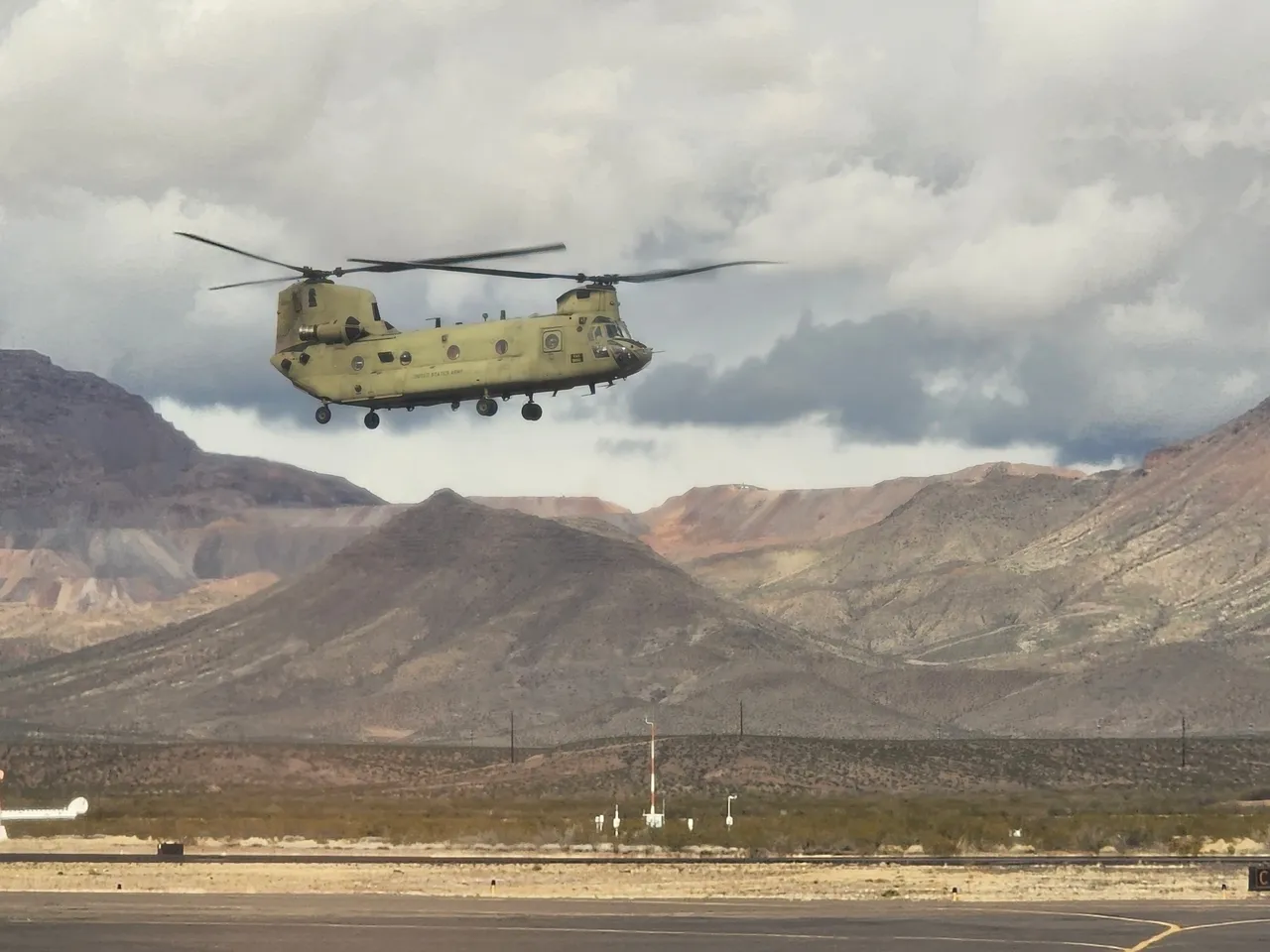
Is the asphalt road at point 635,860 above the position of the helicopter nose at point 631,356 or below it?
below

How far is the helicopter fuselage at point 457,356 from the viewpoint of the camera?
201ft

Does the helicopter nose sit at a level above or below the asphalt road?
above

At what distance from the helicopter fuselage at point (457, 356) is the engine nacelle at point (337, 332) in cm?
3

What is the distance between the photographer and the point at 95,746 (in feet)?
559

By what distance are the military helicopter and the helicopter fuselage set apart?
3 centimetres

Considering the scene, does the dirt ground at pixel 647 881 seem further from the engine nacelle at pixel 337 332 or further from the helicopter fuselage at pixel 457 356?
the engine nacelle at pixel 337 332

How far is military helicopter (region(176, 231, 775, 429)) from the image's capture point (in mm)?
61281

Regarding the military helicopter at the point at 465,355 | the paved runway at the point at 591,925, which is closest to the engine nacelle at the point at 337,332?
the military helicopter at the point at 465,355

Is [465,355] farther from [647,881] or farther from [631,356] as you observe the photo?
[647,881]

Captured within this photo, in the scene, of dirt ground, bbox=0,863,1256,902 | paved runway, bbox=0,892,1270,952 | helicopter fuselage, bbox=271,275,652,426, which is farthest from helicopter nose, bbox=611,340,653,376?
paved runway, bbox=0,892,1270,952

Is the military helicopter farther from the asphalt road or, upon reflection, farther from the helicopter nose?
the asphalt road

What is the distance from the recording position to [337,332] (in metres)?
64.6

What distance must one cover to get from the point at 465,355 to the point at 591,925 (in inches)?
905

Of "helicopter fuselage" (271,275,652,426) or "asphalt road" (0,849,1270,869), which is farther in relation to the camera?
"asphalt road" (0,849,1270,869)
